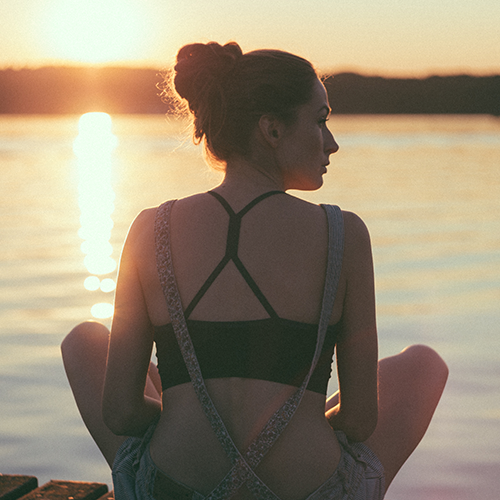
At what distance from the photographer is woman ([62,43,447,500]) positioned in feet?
6.13

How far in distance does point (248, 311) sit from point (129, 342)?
377 millimetres

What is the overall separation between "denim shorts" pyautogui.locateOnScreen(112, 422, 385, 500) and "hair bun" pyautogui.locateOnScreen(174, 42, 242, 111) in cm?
95

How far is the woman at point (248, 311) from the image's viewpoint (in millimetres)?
1867

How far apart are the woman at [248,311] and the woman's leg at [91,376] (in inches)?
10.5

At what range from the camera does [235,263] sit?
1876 millimetres

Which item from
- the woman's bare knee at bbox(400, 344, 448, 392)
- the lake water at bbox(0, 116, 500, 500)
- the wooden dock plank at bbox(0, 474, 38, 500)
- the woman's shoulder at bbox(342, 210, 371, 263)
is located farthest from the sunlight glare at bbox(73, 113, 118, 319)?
the woman's shoulder at bbox(342, 210, 371, 263)

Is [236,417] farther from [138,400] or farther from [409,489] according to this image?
[409,489]

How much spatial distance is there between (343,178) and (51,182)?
24.3 ft

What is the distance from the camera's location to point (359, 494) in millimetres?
2061

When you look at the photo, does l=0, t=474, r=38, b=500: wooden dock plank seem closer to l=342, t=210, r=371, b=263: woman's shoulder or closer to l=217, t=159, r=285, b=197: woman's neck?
l=217, t=159, r=285, b=197: woman's neck

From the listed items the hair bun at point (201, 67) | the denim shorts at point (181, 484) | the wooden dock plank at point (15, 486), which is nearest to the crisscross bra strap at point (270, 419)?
the denim shorts at point (181, 484)

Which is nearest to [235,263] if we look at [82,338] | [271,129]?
[271,129]

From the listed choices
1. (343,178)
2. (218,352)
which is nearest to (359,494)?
(218,352)

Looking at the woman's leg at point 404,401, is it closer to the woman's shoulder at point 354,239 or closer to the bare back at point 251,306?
the bare back at point 251,306
